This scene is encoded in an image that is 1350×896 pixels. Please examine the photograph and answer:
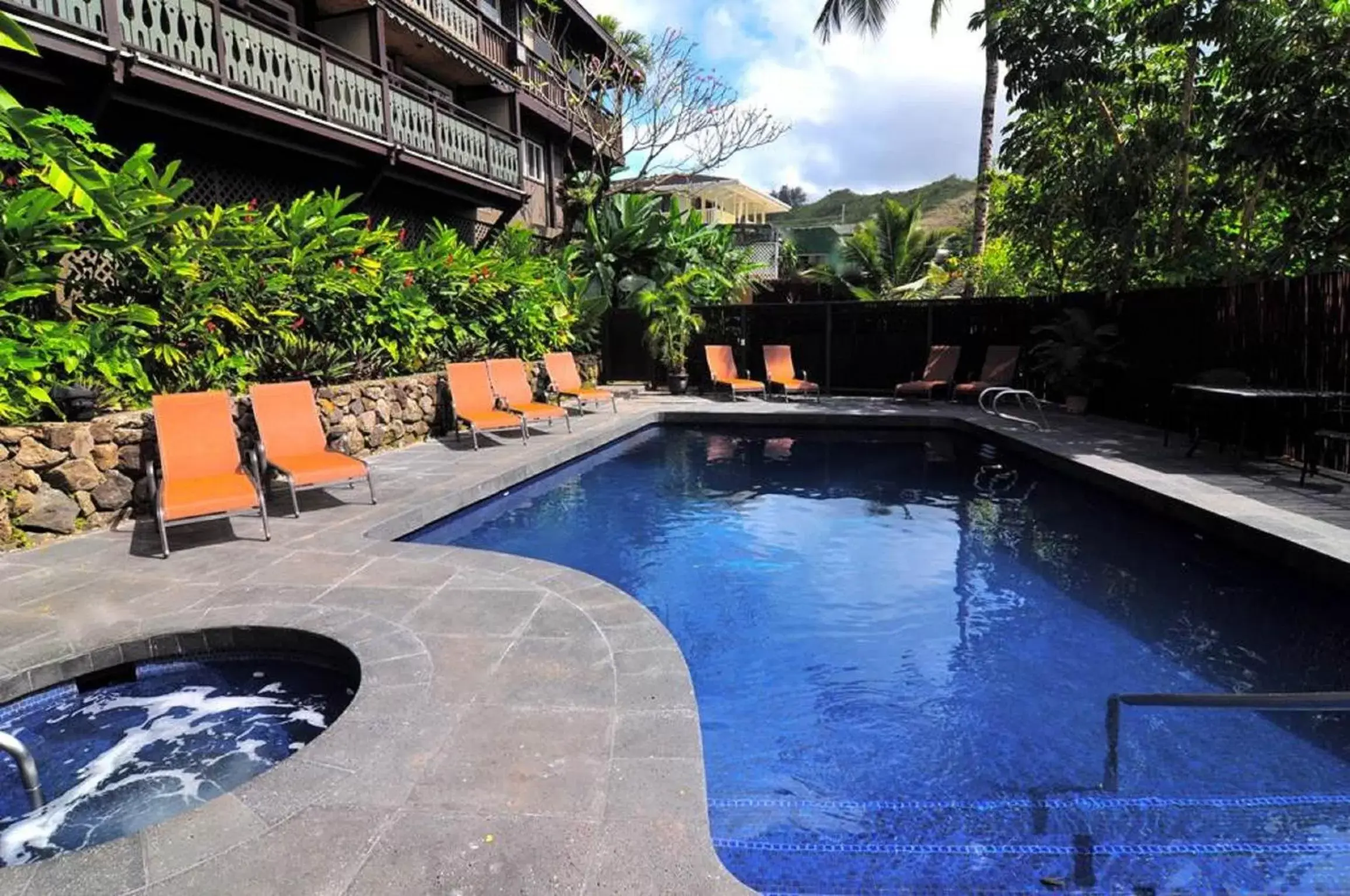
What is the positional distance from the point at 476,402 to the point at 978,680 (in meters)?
7.00

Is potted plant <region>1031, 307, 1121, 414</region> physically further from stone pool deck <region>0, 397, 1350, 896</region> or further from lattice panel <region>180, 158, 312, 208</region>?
lattice panel <region>180, 158, 312, 208</region>

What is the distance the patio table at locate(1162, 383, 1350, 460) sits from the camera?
6.78 m

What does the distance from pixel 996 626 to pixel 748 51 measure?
2094cm

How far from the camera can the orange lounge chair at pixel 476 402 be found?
8805 millimetres

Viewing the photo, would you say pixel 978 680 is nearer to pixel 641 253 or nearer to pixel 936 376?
pixel 936 376

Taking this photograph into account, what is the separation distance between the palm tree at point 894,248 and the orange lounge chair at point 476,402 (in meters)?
17.9

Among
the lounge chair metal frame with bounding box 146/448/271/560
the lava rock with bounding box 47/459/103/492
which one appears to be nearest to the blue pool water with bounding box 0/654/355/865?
the lounge chair metal frame with bounding box 146/448/271/560

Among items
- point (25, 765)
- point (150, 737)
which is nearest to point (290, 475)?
point (150, 737)

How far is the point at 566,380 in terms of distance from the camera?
11453 millimetres

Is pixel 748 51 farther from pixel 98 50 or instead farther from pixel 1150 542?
pixel 1150 542

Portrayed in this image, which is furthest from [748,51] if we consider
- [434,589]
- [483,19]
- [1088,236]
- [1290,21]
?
[434,589]

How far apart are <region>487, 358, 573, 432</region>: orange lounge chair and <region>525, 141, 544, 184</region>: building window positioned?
11.9 m

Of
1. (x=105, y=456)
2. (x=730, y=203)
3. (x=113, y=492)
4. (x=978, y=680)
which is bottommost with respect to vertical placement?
(x=978, y=680)

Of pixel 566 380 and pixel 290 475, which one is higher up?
pixel 566 380
